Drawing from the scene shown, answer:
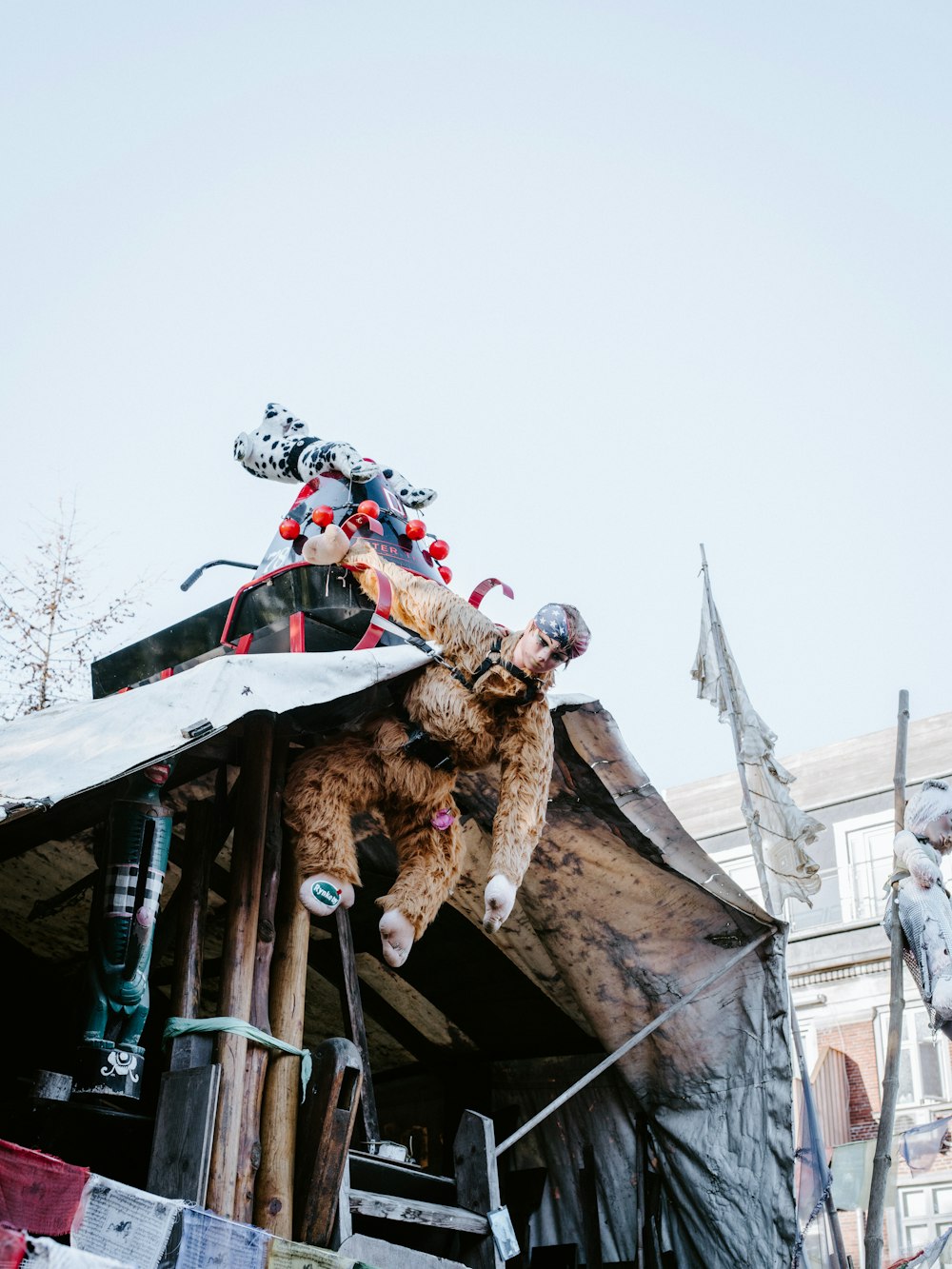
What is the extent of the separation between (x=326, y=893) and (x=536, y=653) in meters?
1.19

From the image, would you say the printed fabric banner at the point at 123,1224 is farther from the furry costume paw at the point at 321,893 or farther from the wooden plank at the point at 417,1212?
the furry costume paw at the point at 321,893

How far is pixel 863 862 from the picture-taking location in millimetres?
16203

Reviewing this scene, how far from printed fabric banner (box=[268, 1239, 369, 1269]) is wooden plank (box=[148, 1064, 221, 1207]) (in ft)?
0.91

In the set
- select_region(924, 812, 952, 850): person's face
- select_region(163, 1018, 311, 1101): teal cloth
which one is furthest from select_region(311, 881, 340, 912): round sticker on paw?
select_region(924, 812, 952, 850): person's face

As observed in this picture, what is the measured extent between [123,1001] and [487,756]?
167 cm

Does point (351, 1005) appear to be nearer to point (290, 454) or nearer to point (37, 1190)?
point (37, 1190)

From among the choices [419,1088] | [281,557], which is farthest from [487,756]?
[419,1088]

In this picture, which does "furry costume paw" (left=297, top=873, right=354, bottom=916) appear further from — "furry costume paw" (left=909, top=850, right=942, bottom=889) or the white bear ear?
"furry costume paw" (left=909, top=850, right=942, bottom=889)

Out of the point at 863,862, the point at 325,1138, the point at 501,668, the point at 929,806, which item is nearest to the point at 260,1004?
the point at 325,1138

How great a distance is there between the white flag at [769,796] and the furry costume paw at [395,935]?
2.59m

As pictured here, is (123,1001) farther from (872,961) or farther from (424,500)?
(872,961)

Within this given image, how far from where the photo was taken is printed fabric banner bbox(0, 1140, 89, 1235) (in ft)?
12.0

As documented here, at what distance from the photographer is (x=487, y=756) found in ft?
18.3

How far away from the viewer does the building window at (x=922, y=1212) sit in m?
13.5
